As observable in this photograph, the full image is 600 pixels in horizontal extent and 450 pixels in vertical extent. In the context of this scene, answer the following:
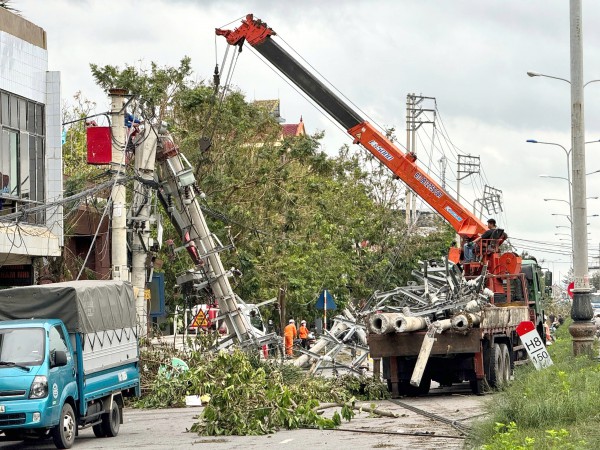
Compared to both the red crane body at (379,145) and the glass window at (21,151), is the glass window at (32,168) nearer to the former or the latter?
the glass window at (21,151)

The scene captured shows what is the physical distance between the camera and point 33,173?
3103cm

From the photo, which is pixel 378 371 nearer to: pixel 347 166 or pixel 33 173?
pixel 33 173

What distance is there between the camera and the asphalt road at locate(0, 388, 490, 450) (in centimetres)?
1658

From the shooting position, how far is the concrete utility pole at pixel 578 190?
78.8 feet

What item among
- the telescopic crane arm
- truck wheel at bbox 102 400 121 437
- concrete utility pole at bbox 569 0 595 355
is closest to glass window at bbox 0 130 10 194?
the telescopic crane arm

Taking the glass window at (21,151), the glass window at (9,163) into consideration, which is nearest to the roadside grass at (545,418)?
the glass window at (9,163)

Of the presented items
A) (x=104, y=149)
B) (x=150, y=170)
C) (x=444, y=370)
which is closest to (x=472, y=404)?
(x=444, y=370)

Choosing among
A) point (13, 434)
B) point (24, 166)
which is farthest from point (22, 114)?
point (13, 434)

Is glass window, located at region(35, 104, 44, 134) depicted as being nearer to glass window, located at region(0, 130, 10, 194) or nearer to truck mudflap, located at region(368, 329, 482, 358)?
glass window, located at region(0, 130, 10, 194)

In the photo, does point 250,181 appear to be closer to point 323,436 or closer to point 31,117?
point 31,117

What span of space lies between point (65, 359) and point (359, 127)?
1378cm

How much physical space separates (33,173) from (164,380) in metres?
7.62

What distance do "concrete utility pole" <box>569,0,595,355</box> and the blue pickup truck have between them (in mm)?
8742

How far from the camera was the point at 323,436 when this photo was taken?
58.6 ft
